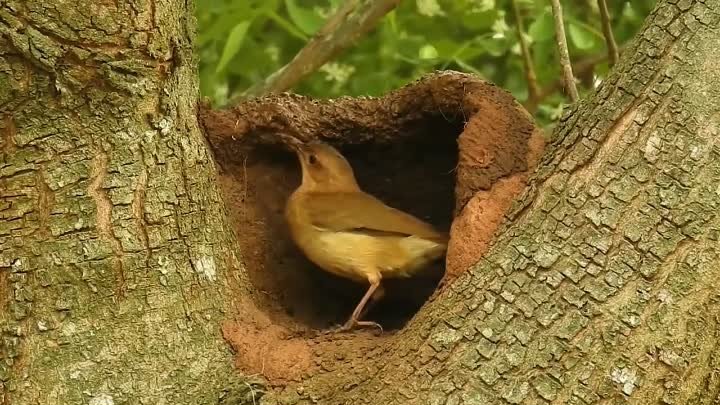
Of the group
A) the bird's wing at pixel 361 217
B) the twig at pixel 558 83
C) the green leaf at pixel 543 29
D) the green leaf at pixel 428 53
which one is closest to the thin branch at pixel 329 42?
the green leaf at pixel 428 53

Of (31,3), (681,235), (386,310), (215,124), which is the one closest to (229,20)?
(215,124)

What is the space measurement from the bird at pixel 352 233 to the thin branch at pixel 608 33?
134cm

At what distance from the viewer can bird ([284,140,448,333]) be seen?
4.61m

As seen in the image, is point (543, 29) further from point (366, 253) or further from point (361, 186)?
point (366, 253)

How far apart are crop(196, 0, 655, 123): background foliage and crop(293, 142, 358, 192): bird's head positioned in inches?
25.6

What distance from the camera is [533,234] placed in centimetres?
327

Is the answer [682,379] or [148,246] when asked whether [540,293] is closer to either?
[682,379]

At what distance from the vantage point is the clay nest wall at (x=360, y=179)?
3650 mm

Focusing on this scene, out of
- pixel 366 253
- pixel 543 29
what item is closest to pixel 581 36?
pixel 543 29

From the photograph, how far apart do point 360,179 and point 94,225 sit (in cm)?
226

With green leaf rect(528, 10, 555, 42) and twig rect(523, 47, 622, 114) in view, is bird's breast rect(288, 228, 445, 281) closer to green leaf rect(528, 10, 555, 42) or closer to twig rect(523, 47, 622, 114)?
green leaf rect(528, 10, 555, 42)

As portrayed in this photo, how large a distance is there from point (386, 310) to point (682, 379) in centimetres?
227

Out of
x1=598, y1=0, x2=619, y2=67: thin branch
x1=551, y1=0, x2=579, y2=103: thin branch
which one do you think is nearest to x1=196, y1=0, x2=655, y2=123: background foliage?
x1=598, y1=0, x2=619, y2=67: thin branch

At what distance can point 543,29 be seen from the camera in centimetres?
530
